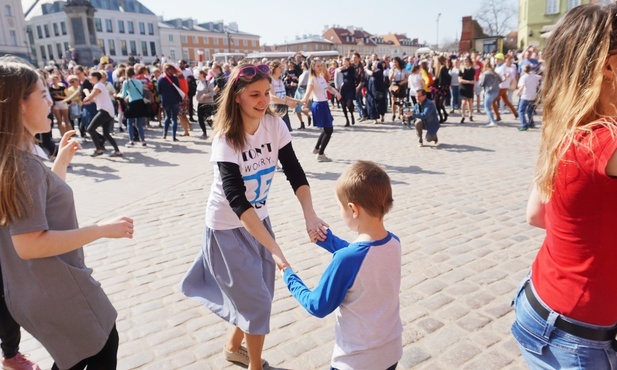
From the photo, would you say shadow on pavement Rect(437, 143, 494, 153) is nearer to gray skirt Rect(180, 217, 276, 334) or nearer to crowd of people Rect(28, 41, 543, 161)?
crowd of people Rect(28, 41, 543, 161)

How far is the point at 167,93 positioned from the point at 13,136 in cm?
1096

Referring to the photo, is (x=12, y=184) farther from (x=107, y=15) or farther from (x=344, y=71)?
(x=107, y=15)

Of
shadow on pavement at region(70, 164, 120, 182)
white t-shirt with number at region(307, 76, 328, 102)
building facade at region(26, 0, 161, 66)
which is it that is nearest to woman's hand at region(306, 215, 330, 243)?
white t-shirt with number at region(307, 76, 328, 102)

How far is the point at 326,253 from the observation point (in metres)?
4.83

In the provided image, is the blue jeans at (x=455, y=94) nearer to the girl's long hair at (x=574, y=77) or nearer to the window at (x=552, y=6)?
the girl's long hair at (x=574, y=77)

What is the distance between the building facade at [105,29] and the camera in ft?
267

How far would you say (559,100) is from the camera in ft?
4.76

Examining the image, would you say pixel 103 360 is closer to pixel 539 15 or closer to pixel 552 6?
pixel 539 15

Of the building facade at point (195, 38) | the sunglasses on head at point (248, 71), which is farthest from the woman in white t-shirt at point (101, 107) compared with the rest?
the building facade at point (195, 38)

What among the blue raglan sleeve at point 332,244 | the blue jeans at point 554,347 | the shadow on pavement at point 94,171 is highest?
the blue raglan sleeve at point 332,244

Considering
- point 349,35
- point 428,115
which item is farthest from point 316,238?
point 349,35

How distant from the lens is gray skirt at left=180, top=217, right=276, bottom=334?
2.58m

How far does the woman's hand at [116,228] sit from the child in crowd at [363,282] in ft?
2.63

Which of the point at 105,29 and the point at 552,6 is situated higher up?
the point at 105,29
